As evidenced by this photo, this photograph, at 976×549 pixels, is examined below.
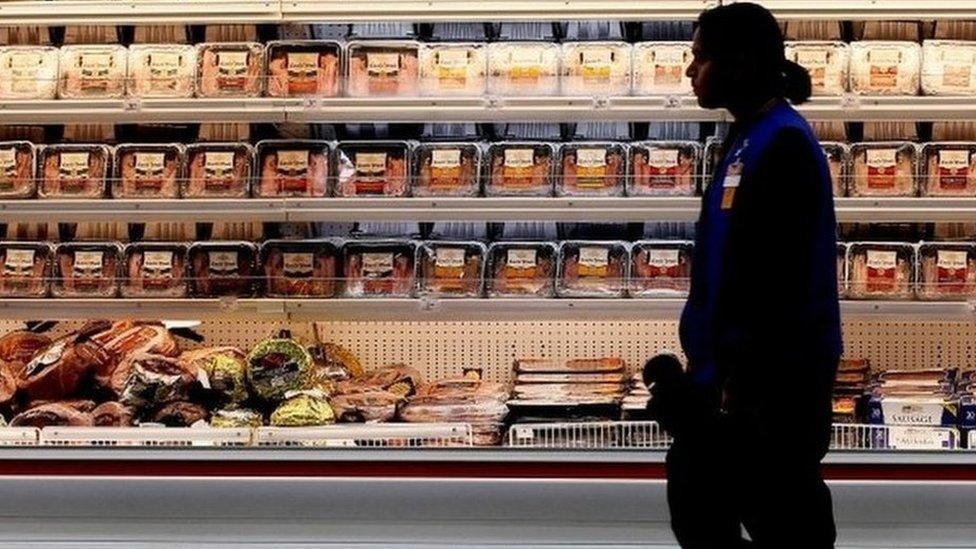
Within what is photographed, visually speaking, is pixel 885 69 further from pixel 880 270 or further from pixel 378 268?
pixel 378 268

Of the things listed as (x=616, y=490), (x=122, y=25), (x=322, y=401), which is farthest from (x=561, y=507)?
(x=122, y=25)

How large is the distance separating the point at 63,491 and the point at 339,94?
5.11 ft

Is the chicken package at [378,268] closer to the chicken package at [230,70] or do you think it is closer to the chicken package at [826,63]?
the chicken package at [230,70]

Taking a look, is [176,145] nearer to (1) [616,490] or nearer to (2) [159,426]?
(2) [159,426]

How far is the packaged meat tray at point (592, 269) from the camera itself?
4969mm

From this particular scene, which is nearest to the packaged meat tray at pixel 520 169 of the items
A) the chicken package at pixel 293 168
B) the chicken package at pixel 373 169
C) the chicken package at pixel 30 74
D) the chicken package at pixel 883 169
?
the chicken package at pixel 373 169

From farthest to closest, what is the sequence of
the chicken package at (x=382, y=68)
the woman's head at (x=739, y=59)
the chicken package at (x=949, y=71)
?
the chicken package at (x=382, y=68) < the chicken package at (x=949, y=71) < the woman's head at (x=739, y=59)

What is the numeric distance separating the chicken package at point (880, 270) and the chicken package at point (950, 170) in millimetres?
218

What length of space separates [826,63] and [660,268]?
87 cm

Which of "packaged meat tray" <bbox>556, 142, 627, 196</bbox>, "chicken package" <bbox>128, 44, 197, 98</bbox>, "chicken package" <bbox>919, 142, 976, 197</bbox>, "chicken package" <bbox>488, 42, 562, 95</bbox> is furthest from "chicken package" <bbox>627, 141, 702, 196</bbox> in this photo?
"chicken package" <bbox>128, 44, 197, 98</bbox>

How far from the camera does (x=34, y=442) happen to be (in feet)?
15.4

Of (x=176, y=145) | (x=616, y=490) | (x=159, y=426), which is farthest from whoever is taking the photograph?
(x=176, y=145)

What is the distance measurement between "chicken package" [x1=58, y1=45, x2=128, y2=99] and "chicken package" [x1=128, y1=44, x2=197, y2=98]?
4 centimetres

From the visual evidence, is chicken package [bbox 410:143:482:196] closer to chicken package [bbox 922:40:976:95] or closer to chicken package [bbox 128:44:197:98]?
chicken package [bbox 128:44:197:98]
